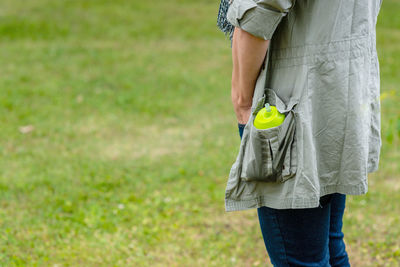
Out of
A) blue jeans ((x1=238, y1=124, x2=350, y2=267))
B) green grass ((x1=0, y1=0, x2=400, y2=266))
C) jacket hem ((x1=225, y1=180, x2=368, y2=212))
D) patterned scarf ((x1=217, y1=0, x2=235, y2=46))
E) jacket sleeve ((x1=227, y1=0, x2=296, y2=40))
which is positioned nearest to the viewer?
jacket sleeve ((x1=227, y1=0, x2=296, y2=40))

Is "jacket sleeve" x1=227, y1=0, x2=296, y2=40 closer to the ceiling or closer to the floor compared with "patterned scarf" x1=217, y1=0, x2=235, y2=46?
closer to the ceiling

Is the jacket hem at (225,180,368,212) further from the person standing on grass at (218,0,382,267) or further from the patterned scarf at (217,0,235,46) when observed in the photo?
the patterned scarf at (217,0,235,46)

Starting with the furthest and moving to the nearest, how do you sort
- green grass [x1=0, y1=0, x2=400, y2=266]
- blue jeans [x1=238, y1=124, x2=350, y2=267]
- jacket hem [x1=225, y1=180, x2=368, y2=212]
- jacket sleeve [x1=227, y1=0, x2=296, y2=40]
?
1. green grass [x1=0, y1=0, x2=400, y2=266]
2. blue jeans [x1=238, y1=124, x2=350, y2=267]
3. jacket hem [x1=225, y1=180, x2=368, y2=212]
4. jacket sleeve [x1=227, y1=0, x2=296, y2=40]

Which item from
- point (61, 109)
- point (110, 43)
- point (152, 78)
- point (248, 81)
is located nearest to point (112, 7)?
point (110, 43)

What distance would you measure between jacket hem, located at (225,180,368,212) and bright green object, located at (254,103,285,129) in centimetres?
24

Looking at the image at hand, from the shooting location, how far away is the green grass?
3236 mm

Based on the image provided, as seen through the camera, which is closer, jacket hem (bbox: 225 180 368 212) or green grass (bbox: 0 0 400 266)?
jacket hem (bbox: 225 180 368 212)

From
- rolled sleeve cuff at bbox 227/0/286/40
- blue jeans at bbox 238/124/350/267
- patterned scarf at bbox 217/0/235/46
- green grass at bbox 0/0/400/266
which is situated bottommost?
green grass at bbox 0/0/400/266

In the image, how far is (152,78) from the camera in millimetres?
7520

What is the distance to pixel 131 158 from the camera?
481 centimetres

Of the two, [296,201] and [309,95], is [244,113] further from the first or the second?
[296,201]

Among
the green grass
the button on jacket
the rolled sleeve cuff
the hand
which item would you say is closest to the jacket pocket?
the button on jacket

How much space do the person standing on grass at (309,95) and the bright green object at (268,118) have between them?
0.15ft

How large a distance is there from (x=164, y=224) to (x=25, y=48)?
6.36 metres
